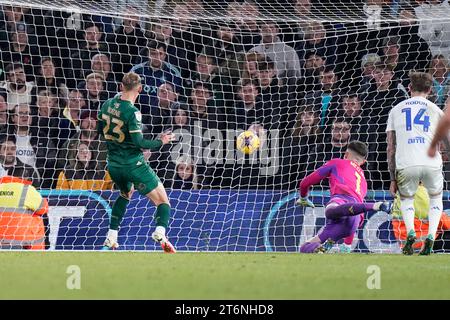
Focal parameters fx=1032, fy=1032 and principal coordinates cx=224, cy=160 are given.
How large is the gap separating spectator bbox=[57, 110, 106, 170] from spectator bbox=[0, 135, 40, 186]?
0.37 metres

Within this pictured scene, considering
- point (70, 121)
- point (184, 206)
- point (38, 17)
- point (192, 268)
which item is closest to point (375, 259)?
point (192, 268)

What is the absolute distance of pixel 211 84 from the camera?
47.5 feet

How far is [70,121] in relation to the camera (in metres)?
13.9

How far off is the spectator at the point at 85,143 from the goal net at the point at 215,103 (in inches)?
0.8

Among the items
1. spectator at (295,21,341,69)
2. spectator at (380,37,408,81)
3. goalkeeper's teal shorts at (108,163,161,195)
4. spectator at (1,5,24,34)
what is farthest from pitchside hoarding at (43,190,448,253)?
spectator at (1,5,24,34)

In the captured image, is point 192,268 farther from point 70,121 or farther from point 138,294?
point 70,121

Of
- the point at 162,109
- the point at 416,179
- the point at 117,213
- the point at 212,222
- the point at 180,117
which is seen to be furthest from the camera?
the point at 162,109

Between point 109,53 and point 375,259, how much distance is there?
20.8ft

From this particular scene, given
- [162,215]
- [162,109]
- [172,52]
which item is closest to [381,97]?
[162,109]

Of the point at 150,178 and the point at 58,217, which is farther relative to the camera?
the point at 58,217

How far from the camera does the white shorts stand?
34.4 feet

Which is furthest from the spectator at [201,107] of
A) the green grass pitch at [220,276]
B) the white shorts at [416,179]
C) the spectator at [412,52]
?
the green grass pitch at [220,276]

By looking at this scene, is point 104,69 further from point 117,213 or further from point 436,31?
point 436,31

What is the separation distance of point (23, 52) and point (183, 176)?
3166mm
